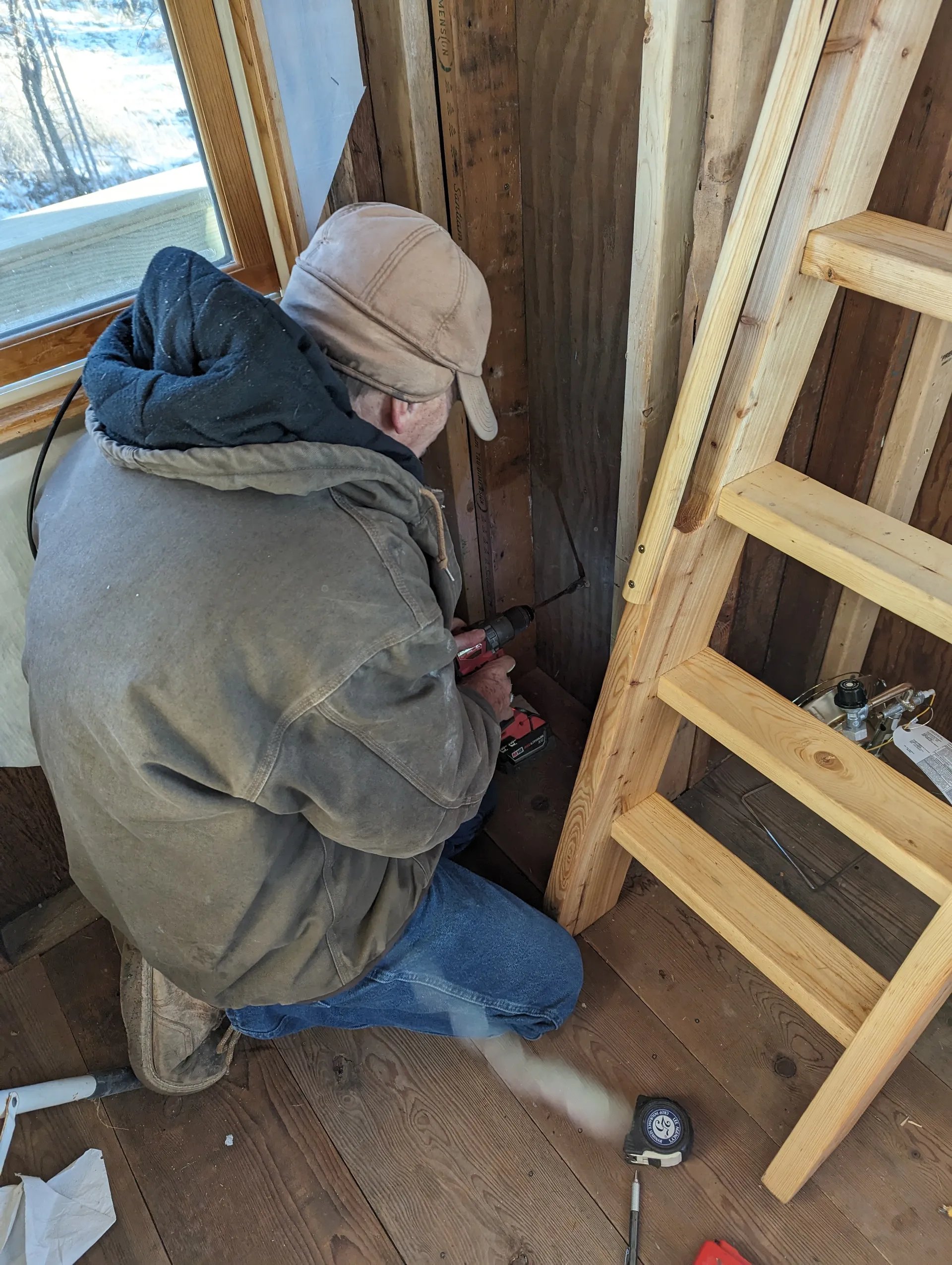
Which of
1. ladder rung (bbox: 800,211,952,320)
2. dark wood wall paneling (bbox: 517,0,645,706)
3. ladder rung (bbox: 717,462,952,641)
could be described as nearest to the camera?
ladder rung (bbox: 800,211,952,320)

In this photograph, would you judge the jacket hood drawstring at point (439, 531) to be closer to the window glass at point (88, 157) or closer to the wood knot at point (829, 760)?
the wood knot at point (829, 760)

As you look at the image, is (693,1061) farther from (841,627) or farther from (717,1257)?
(841,627)

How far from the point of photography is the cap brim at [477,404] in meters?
1.15

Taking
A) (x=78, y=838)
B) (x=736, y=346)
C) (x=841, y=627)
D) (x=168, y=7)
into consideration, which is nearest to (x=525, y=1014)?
(x=78, y=838)

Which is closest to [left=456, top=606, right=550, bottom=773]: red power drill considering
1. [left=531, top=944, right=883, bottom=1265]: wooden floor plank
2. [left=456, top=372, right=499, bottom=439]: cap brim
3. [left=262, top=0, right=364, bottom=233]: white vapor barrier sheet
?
[left=456, top=372, right=499, bottom=439]: cap brim

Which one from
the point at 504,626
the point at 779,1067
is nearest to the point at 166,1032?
the point at 504,626

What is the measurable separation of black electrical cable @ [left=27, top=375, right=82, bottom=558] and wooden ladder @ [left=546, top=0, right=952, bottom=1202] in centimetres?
81

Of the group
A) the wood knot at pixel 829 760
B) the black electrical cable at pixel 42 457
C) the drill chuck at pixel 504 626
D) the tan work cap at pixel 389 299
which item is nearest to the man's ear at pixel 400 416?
the tan work cap at pixel 389 299

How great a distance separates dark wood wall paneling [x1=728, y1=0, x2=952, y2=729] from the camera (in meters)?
0.98

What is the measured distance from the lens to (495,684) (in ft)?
5.02

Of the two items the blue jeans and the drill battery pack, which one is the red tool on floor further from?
the drill battery pack

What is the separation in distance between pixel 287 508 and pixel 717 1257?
4.04 ft

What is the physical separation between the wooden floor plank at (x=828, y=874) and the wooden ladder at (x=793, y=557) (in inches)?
13.7

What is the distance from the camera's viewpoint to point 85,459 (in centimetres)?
107
